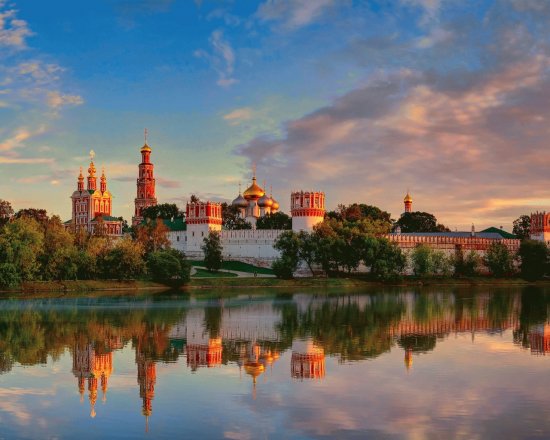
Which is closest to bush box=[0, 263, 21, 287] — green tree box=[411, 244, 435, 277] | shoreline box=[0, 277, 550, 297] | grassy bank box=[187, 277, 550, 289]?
shoreline box=[0, 277, 550, 297]

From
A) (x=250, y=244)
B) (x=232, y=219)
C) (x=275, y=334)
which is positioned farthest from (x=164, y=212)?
(x=275, y=334)

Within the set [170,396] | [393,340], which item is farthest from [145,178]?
[170,396]

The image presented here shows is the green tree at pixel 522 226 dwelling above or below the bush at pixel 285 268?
above

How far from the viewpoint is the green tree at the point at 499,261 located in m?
77.4

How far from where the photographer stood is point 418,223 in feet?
367

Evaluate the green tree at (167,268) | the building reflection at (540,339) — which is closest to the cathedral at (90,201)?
the green tree at (167,268)

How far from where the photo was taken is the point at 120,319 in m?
32.4

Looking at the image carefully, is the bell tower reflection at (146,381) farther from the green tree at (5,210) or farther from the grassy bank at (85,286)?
the green tree at (5,210)

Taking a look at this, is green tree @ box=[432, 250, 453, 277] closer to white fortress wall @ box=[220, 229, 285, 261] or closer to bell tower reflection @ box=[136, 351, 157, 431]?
white fortress wall @ box=[220, 229, 285, 261]

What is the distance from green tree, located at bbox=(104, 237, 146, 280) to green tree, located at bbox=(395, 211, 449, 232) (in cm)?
6054

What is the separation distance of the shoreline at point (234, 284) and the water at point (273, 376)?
1582cm

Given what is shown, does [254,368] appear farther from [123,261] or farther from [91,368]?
[123,261]

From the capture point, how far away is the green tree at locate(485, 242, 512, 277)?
254 ft

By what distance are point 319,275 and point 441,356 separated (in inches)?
1930
